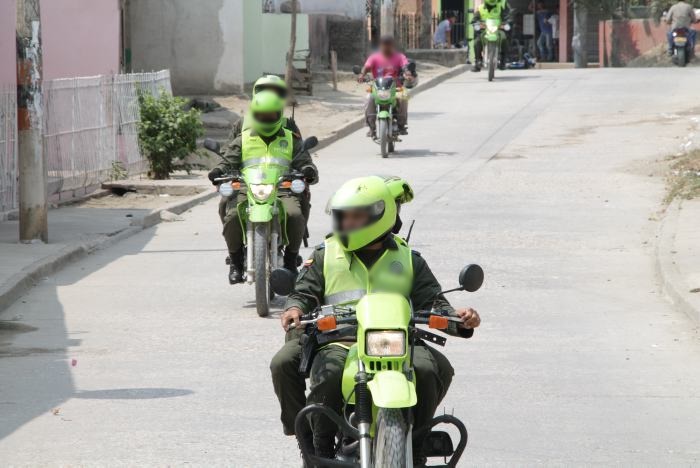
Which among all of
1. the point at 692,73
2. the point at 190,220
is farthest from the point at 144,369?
the point at 692,73

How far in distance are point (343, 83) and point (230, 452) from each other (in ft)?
89.0

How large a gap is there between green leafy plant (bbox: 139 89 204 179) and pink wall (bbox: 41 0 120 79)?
1913 mm

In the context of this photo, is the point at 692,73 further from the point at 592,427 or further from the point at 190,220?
the point at 592,427

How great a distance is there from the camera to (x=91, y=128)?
19859 millimetres

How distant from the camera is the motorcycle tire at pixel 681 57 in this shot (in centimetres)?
3669

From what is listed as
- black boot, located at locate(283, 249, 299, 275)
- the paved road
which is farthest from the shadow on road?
black boot, located at locate(283, 249, 299, 275)

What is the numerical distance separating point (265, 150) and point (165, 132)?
33.2 feet

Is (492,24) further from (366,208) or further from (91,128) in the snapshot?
(366,208)

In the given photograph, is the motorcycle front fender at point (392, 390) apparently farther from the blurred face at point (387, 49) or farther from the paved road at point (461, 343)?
the blurred face at point (387, 49)

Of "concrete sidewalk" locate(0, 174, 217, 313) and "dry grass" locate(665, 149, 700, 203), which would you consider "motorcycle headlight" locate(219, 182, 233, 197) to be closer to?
"concrete sidewalk" locate(0, 174, 217, 313)

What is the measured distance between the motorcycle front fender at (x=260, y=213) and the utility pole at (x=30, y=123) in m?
4.39

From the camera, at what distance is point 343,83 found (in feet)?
111

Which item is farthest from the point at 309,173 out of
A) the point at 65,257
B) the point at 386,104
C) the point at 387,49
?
the point at 387,49

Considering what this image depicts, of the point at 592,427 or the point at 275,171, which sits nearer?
the point at 592,427
